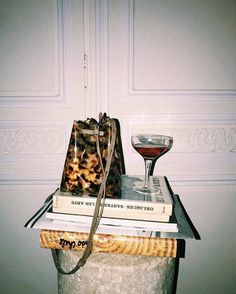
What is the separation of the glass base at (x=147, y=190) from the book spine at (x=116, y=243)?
0.14 metres

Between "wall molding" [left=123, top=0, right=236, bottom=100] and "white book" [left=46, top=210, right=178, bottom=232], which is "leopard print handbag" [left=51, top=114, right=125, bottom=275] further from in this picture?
"wall molding" [left=123, top=0, right=236, bottom=100]

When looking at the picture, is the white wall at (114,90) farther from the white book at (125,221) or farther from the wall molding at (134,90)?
the white book at (125,221)

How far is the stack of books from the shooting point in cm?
61

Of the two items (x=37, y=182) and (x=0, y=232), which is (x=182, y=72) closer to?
(x=37, y=182)

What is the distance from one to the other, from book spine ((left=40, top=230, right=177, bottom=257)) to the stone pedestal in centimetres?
4

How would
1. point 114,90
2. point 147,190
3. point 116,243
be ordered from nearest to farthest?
point 116,243 → point 147,190 → point 114,90

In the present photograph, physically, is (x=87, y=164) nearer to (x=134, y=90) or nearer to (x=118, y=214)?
(x=118, y=214)

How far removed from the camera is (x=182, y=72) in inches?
41.1

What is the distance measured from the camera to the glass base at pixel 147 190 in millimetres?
711

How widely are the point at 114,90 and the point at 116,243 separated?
633mm

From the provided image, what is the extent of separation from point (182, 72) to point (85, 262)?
813 mm

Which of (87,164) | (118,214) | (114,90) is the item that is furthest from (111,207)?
Result: (114,90)

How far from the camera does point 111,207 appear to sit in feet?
2.05

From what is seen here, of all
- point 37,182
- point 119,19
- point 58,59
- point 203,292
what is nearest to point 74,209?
→ point 37,182
